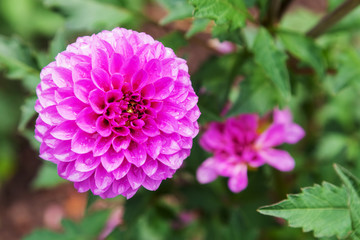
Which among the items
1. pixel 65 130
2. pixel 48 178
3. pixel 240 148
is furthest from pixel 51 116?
pixel 48 178

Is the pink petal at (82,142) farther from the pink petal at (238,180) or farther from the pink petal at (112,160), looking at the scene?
the pink petal at (238,180)

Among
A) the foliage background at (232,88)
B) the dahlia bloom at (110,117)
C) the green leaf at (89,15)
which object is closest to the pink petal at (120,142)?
the dahlia bloom at (110,117)

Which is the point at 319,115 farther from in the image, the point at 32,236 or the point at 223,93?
the point at 32,236

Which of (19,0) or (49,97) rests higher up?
(49,97)

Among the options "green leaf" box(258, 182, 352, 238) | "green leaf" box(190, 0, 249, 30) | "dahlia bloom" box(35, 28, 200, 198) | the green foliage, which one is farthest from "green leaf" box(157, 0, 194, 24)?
the green foliage

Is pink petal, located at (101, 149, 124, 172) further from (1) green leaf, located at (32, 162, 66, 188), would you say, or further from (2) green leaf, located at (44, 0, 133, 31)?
(1) green leaf, located at (32, 162, 66, 188)

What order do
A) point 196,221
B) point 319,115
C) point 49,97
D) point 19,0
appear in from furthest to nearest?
point 19,0
point 319,115
point 196,221
point 49,97

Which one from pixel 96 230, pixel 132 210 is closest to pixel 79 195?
pixel 96 230
